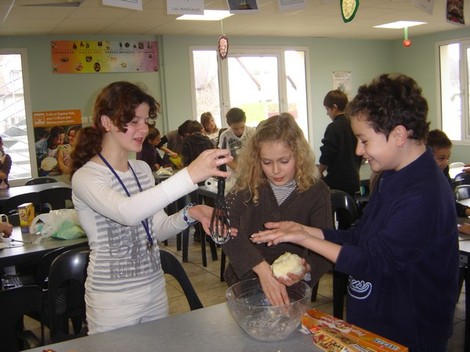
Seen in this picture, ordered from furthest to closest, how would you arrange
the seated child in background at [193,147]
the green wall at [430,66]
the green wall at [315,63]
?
the green wall at [430,66], the green wall at [315,63], the seated child in background at [193,147]

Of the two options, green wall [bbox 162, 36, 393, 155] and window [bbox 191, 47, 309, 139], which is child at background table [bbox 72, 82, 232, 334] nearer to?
green wall [bbox 162, 36, 393, 155]

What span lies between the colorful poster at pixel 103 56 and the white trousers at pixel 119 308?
5.97 metres

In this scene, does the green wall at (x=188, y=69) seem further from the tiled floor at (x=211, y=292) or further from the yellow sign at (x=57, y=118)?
the tiled floor at (x=211, y=292)

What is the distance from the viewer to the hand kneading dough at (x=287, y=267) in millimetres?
1459

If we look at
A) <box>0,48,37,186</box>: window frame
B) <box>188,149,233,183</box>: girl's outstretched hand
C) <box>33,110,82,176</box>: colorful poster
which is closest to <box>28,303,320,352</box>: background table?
<box>188,149,233,183</box>: girl's outstretched hand

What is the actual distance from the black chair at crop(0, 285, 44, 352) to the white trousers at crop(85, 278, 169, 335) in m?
0.25

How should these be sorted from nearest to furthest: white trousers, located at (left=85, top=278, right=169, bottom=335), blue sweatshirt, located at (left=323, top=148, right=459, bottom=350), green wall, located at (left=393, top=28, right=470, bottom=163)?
blue sweatshirt, located at (left=323, top=148, right=459, bottom=350)
white trousers, located at (left=85, top=278, right=169, bottom=335)
green wall, located at (left=393, top=28, right=470, bottom=163)

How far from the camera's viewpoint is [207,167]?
131cm

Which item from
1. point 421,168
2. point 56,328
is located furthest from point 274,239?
point 56,328

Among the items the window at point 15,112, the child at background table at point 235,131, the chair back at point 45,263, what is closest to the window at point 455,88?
the child at background table at point 235,131

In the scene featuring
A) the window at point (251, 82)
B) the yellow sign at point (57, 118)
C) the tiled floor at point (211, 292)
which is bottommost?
the tiled floor at point (211, 292)

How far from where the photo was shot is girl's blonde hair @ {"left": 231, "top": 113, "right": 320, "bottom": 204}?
1869 mm

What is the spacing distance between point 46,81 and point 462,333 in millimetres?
6112

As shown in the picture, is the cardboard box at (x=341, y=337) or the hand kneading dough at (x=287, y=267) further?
the hand kneading dough at (x=287, y=267)
